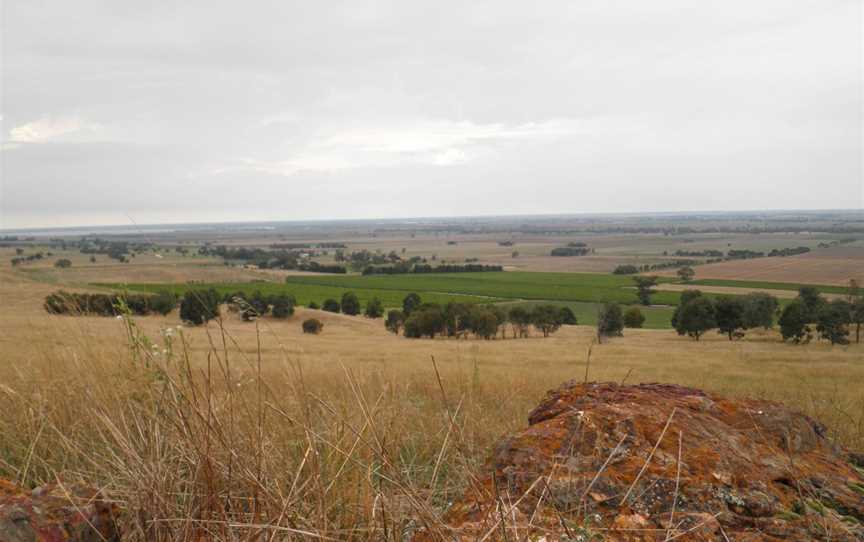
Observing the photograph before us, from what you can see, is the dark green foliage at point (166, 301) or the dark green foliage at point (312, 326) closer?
the dark green foliage at point (166, 301)

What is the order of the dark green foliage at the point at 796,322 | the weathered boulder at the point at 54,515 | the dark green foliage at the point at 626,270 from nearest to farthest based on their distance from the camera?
1. the weathered boulder at the point at 54,515
2. the dark green foliage at the point at 796,322
3. the dark green foliage at the point at 626,270

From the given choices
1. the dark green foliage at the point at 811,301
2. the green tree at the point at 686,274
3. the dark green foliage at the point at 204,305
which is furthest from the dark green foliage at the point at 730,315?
the dark green foliage at the point at 204,305

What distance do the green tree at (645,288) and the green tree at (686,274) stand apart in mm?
2971

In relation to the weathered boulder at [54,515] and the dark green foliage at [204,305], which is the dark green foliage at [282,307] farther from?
the weathered boulder at [54,515]

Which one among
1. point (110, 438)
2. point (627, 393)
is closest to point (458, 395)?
point (627, 393)

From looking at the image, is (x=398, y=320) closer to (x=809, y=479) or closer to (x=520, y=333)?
(x=520, y=333)

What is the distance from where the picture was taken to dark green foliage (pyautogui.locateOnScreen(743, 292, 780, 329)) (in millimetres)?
41250

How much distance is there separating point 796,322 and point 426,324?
2518 centimetres

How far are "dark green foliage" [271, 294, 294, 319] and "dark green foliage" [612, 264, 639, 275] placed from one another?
48712 mm

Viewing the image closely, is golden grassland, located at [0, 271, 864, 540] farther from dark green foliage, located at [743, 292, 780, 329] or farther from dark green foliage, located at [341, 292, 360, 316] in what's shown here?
dark green foliage, located at [341, 292, 360, 316]

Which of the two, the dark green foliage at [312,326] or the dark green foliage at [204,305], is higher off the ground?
the dark green foliage at [204,305]

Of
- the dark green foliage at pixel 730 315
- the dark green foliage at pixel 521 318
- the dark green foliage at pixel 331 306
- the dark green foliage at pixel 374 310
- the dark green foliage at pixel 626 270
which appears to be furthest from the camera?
the dark green foliage at pixel 626 270

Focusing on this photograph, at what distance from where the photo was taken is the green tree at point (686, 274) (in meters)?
61.5

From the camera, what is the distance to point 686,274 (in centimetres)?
6250
